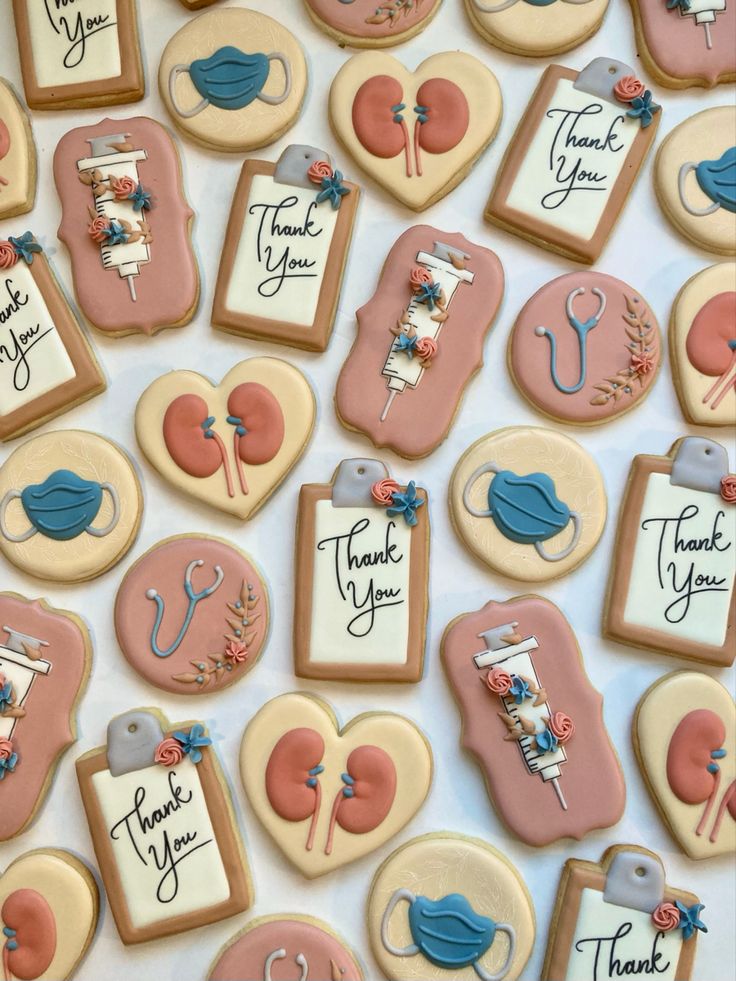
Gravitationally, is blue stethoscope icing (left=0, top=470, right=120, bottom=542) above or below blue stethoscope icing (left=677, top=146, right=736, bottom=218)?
below

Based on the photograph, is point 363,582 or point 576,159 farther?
point 576,159

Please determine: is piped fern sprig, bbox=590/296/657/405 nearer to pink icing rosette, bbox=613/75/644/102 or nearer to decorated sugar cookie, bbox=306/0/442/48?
pink icing rosette, bbox=613/75/644/102

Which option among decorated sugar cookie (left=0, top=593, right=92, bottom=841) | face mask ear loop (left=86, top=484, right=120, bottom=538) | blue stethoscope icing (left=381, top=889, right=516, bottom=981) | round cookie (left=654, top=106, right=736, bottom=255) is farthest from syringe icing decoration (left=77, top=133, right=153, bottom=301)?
blue stethoscope icing (left=381, top=889, right=516, bottom=981)

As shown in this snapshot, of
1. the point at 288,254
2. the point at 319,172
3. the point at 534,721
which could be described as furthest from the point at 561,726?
the point at 319,172

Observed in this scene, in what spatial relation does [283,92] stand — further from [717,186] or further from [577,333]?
[717,186]

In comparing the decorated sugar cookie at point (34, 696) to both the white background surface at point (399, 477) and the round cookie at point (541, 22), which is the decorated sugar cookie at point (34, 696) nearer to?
the white background surface at point (399, 477)

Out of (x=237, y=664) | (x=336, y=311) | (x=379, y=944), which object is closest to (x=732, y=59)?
(x=336, y=311)
